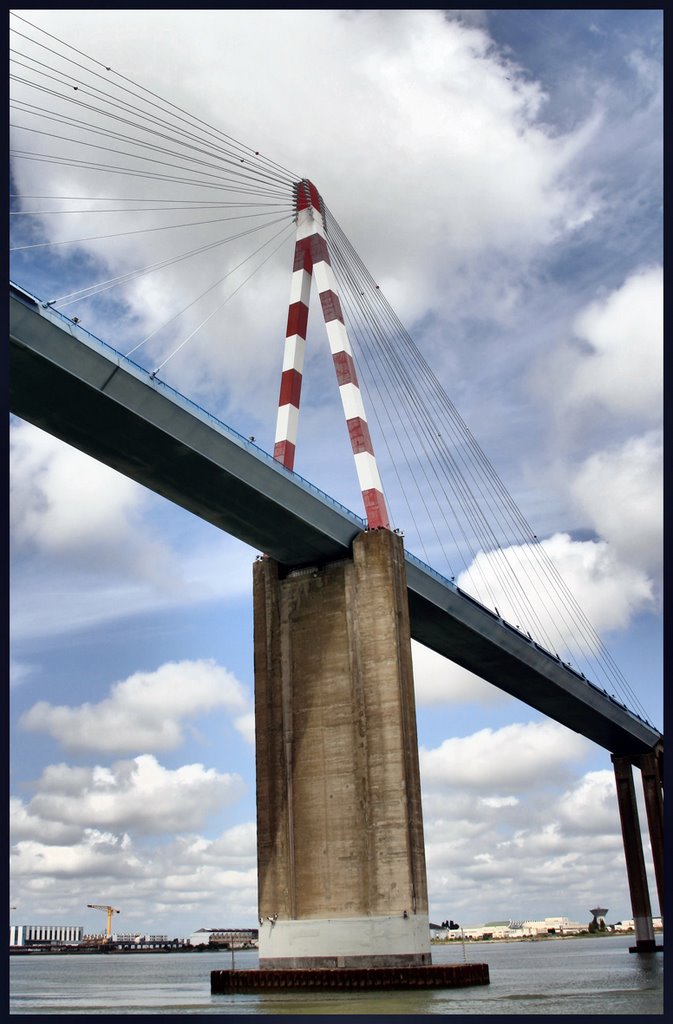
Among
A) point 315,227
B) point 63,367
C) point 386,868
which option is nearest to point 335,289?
point 315,227

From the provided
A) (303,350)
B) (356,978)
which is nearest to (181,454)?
(303,350)

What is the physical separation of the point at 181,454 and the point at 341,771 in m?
13.1

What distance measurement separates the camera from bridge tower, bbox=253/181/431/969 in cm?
3575

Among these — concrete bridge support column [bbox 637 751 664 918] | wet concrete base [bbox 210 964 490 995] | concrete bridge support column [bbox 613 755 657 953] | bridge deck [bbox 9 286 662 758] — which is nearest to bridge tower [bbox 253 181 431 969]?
wet concrete base [bbox 210 964 490 995]

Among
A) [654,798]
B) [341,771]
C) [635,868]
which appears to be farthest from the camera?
[654,798]

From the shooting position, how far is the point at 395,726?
3659 cm

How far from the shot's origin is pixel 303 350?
43.2m

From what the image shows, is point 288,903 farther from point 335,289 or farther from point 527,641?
point 335,289

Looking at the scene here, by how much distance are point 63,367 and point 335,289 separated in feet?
52.5

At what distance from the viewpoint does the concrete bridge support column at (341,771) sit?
1404 inches

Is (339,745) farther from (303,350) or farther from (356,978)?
(303,350)

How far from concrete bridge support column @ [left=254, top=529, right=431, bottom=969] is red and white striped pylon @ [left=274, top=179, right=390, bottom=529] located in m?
2.53

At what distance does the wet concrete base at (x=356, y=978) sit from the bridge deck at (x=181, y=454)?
1484 cm

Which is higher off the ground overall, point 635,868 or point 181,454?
point 181,454
